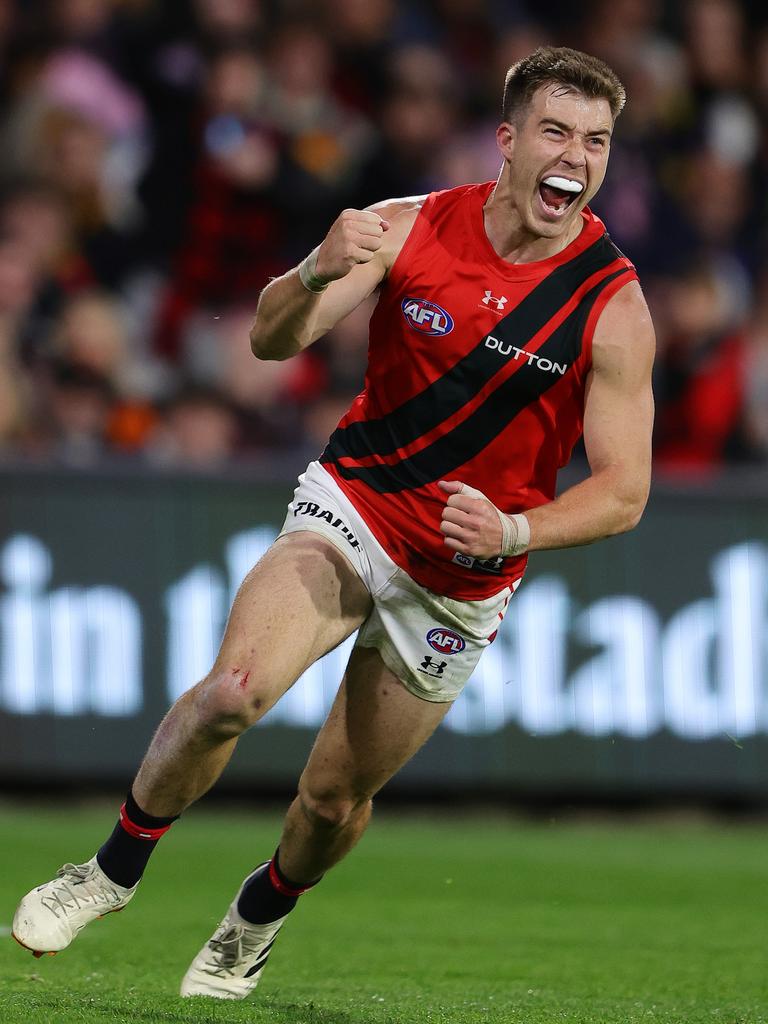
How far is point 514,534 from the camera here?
536 cm

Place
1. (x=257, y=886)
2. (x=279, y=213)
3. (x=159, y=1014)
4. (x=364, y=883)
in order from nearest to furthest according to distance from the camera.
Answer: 1. (x=159, y=1014)
2. (x=257, y=886)
3. (x=364, y=883)
4. (x=279, y=213)

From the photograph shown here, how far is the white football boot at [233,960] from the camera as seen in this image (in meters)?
6.29

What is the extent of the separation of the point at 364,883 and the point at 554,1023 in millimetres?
A: 3677

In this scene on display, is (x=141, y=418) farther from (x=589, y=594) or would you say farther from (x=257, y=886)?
(x=257, y=886)

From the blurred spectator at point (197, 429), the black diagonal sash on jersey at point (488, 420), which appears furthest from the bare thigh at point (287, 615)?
the blurred spectator at point (197, 429)

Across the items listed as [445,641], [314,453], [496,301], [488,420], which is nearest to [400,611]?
[445,641]

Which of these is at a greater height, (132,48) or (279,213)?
(132,48)

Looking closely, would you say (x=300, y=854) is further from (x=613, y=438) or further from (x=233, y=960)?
(x=613, y=438)

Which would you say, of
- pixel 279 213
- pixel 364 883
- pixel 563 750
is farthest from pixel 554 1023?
pixel 279 213

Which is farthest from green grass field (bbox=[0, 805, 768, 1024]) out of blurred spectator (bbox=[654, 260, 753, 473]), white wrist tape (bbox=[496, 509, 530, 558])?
blurred spectator (bbox=[654, 260, 753, 473])

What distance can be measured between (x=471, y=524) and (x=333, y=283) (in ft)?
3.29

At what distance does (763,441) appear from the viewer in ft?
37.6

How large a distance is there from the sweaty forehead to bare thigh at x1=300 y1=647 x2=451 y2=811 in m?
1.78

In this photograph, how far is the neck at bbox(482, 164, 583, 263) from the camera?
233 inches
